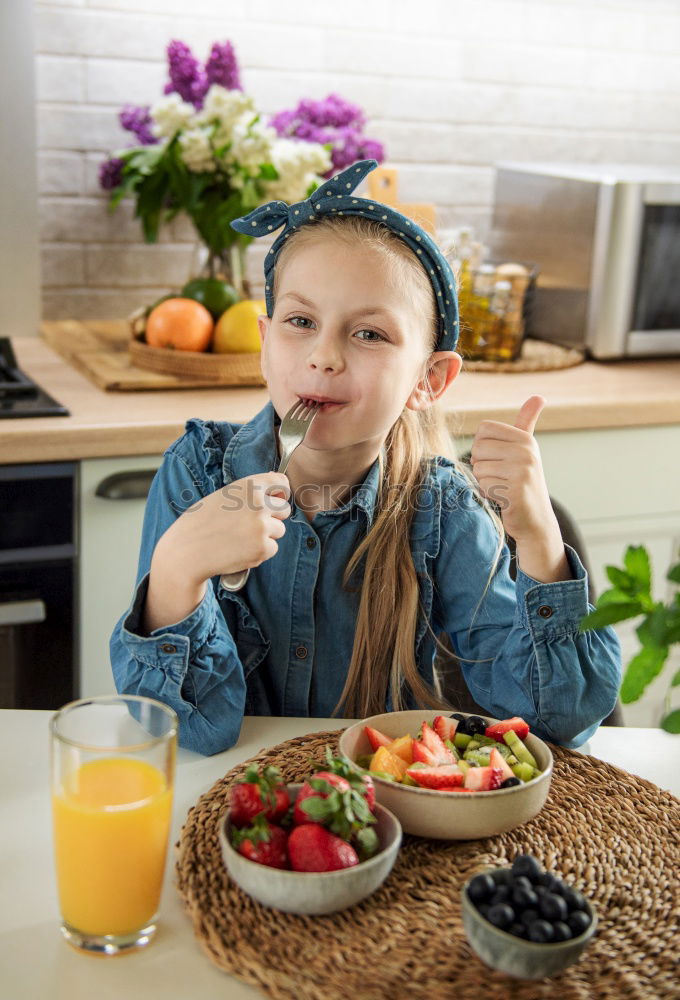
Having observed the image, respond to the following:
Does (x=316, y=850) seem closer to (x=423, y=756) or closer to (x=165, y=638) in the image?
(x=423, y=756)

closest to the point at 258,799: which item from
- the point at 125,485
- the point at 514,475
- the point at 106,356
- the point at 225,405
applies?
the point at 514,475

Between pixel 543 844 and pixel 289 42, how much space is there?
6.97ft

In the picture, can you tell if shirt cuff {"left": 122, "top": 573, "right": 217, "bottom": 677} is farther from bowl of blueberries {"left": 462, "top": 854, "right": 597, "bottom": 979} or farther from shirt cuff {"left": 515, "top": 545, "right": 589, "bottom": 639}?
bowl of blueberries {"left": 462, "top": 854, "right": 597, "bottom": 979}

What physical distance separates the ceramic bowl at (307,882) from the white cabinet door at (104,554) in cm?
115

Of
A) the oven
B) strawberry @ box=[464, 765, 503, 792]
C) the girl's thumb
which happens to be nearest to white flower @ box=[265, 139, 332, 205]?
the oven

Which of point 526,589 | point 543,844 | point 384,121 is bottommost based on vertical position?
point 543,844

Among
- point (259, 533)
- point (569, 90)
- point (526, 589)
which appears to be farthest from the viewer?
point (569, 90)

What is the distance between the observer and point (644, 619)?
29.7 inches

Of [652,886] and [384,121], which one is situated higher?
[384,121]

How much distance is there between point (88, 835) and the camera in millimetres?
773

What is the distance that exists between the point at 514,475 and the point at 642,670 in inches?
17.3

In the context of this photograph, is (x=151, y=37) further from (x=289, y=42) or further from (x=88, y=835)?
(x=88, y=835)

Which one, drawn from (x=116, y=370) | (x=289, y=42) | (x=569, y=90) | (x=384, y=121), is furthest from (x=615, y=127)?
(x=116, y=370)

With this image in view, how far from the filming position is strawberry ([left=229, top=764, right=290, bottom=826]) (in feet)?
2.66
